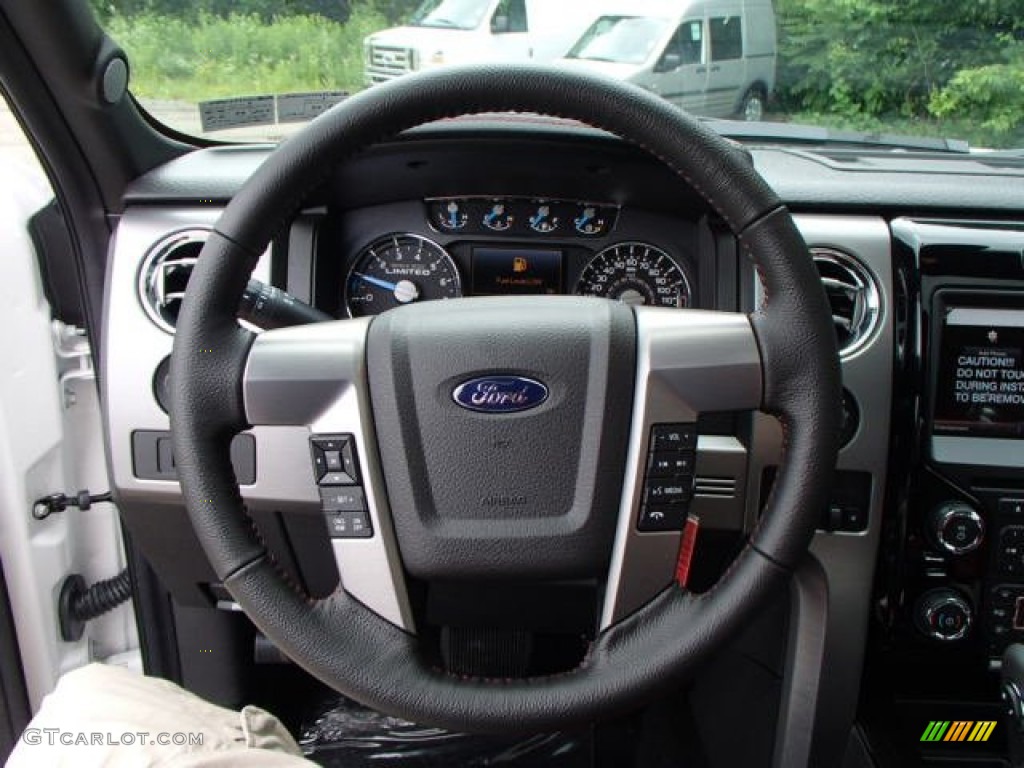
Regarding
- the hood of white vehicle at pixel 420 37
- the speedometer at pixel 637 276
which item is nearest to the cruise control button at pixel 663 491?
the speedometer at pixel 637 276

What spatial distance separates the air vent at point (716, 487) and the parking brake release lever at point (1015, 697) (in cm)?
47

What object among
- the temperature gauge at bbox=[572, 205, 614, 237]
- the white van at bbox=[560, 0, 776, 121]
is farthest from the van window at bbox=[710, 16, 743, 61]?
the temperature gauge at bbox=[572, 205, 614, 237]

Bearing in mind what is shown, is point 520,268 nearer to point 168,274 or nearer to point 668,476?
point 168,274

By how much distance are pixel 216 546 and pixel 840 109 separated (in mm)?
1294

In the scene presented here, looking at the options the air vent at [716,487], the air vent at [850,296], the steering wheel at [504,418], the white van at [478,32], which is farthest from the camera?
the white van at [478,32]

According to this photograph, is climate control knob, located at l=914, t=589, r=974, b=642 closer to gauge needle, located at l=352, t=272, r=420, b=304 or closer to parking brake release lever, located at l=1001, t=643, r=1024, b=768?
parking brake release lever, located at l=1001, t=643, r=1024, b=768

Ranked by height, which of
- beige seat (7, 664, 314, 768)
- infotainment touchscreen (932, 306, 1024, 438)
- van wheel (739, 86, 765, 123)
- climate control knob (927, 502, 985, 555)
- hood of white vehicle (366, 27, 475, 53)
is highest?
hood of white vehicle (366, 27, 475, 53)

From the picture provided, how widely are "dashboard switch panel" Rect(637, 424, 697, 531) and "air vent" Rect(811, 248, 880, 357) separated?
472 mm

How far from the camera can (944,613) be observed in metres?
1.66

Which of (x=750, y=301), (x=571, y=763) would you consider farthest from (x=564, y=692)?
(x=571, y=763)

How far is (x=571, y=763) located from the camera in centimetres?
212

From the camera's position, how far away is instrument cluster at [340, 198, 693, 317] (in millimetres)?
1776

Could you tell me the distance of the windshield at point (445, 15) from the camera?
69.6 inches

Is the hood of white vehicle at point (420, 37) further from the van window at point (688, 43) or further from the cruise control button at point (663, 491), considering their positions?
the cruise control button at point (663, 491)
